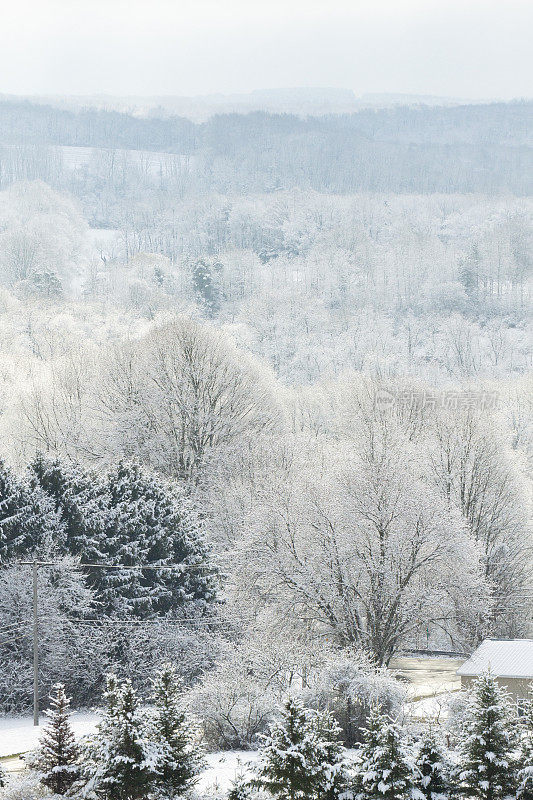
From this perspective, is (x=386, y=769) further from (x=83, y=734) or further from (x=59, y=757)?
(x=83, y=734)

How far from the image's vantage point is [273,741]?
18266mm

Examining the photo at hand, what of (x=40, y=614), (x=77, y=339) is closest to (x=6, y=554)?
(x=40, y=614)

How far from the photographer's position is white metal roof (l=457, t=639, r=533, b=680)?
108 feet

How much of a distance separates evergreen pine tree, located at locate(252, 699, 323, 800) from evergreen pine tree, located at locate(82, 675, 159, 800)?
2.00 metres

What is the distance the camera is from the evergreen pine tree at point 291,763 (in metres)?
18.2

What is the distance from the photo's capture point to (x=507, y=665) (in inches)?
1326

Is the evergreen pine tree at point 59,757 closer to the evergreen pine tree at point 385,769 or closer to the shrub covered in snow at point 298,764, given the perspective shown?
the shrub covered in snow at point 298,764

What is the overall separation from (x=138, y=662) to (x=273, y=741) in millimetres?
19889

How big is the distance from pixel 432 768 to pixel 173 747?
472cm

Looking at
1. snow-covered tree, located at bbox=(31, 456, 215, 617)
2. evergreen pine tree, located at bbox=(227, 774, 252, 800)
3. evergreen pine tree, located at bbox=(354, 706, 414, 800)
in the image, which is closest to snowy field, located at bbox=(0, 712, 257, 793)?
evergreen pine tree, located at bbox=(227, 774, 252, 800)

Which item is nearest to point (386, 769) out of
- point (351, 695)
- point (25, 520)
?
point (351, 695)

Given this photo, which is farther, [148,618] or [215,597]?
[215,597]

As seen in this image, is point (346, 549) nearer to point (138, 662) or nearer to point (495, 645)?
point (495, 645)

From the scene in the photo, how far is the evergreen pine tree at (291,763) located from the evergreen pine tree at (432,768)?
185 cm
